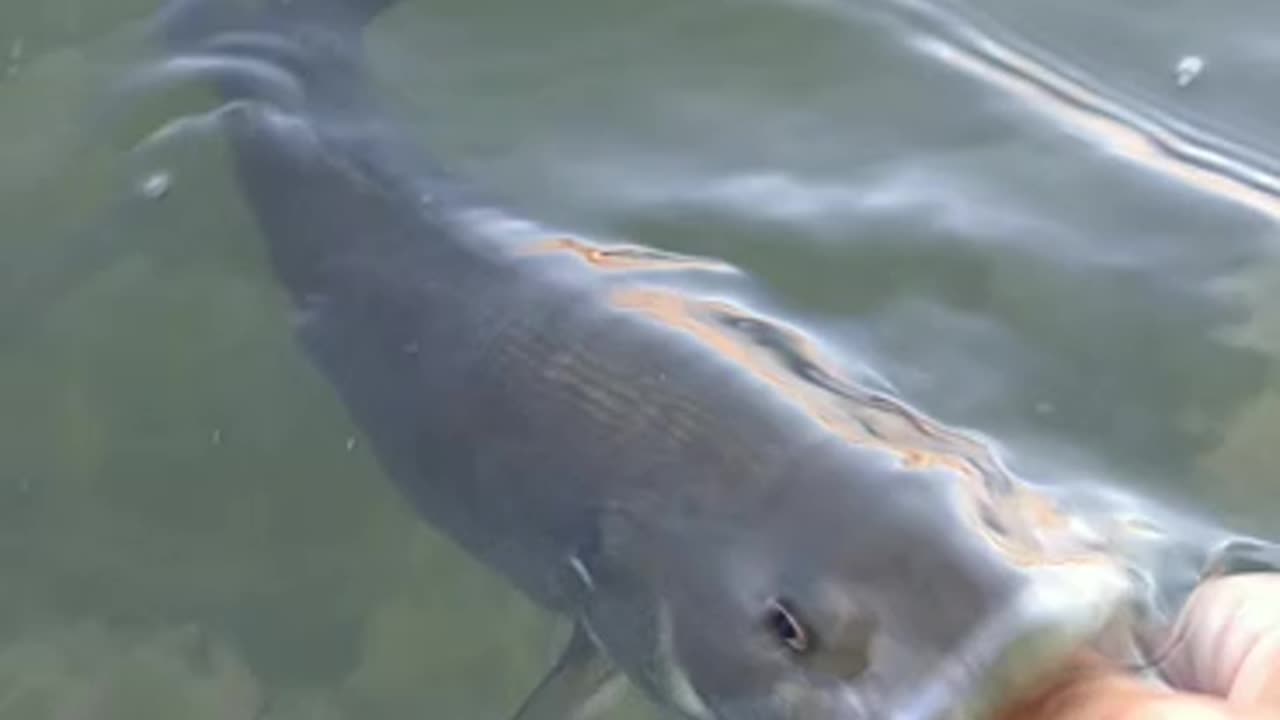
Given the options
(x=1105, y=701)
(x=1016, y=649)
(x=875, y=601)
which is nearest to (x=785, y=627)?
(x=875, y=601)

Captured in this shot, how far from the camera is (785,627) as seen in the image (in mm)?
1890

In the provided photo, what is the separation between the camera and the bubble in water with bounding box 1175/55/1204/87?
330 cm

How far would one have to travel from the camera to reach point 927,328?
2.84 m

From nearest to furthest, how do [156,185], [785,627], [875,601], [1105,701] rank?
[1105,701]
[875,601]
[785,627]
[156,185]

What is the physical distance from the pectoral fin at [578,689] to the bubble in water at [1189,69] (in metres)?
1.57

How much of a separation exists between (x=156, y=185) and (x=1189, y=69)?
65.3 inches

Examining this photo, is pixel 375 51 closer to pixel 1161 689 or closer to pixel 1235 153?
pixel 1235 153

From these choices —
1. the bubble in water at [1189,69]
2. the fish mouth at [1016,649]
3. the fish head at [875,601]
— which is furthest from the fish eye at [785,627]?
the bubble in water at [1189,69]

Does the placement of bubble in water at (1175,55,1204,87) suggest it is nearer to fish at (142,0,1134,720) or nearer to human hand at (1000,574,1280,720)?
fish at (142,0,1134,720)

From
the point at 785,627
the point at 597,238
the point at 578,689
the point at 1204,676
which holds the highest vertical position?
the point at 1204,676

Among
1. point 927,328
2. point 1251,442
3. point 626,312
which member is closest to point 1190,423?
point 1251,442

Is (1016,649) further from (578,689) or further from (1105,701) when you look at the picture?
(578,689)

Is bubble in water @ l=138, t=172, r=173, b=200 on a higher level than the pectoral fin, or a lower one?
higher

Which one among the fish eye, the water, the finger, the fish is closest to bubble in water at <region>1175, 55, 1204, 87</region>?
the water
